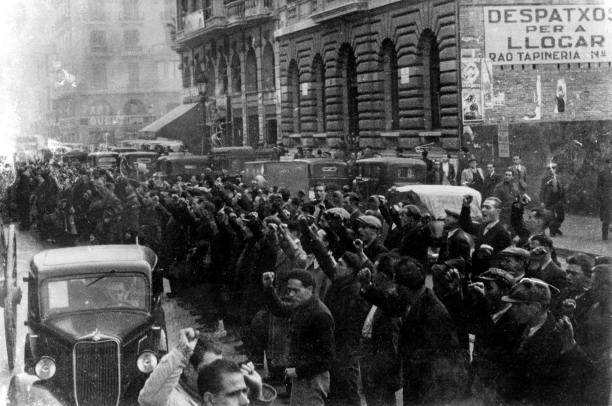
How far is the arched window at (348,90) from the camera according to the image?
32750 mm

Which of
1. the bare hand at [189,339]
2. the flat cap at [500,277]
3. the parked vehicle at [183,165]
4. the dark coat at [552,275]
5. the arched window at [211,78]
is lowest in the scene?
the dark coat at [552,275]

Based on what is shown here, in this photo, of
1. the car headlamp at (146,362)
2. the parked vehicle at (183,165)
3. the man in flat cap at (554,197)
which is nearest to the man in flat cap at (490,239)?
the car headlamp at (146,362)

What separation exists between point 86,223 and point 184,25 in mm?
36569

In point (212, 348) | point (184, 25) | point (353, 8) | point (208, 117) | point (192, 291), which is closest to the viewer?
point (212, 348)

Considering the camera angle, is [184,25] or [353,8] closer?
[353,8]

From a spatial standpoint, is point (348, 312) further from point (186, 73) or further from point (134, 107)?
point (134, 107)

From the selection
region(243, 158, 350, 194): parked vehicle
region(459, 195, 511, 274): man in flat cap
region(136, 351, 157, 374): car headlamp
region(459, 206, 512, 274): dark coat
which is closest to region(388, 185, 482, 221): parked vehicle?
region(459, 206, 512, 274): dark coat

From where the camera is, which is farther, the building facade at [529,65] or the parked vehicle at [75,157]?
the parked vehicle at [75,157]

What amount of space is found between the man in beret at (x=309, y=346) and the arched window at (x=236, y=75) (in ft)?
127

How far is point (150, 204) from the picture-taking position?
1457 centimetres

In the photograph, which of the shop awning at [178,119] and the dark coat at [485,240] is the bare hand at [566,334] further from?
the shop awning at [178,119]

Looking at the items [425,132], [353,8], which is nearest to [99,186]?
[425,132]

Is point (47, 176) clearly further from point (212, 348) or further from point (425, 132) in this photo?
point (212, 348)

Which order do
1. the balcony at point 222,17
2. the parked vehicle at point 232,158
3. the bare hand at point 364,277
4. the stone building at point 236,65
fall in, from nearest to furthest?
the bare hand at point 364,277
the parked vehicle at point 232,158
the balcony at point 222,17
the stone building at point 236,65
